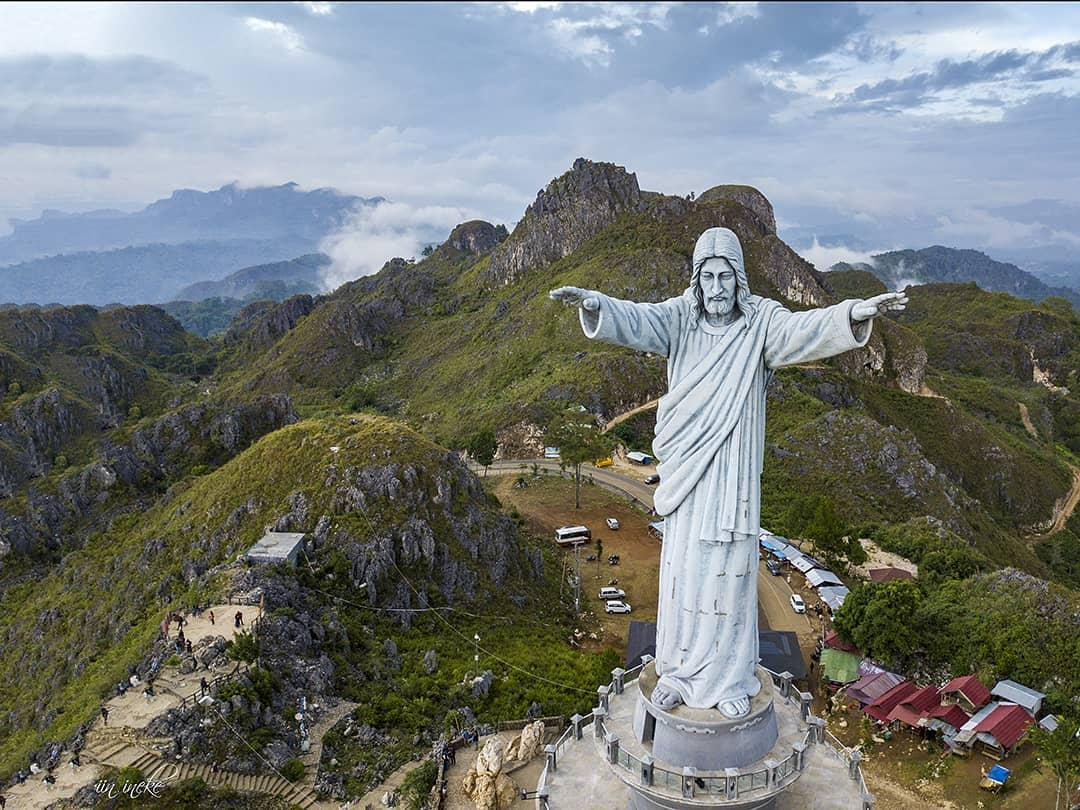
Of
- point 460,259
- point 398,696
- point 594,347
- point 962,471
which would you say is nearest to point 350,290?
point 460,259

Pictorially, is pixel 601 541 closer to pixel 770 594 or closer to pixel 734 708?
pixel 770 594

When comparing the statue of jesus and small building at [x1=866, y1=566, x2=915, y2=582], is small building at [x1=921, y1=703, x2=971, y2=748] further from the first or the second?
the statue of jesus

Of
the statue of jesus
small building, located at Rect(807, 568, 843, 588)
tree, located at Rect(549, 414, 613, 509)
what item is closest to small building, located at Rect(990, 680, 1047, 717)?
small building, located at Rect(807, 568, 843, 588)

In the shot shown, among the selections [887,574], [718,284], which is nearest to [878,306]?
[718,284]

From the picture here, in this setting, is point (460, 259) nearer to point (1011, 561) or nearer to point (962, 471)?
point (962, 471)

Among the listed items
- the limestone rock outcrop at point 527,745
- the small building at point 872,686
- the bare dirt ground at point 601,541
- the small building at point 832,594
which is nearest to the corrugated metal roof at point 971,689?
the small building at point 872,686

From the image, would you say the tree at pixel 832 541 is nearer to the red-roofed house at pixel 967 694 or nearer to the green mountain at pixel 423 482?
the green mountain at pixel 423 482
